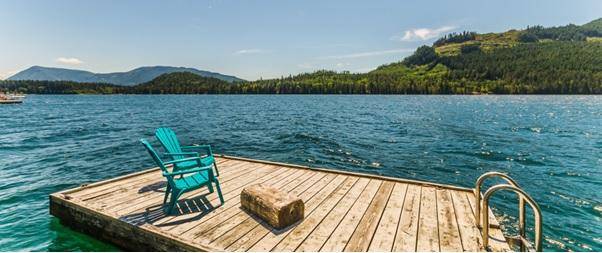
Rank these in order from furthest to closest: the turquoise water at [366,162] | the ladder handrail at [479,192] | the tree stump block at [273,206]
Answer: the turquoise water at [366,162] → the tree stump block at [273,206] → the ladder handrail at [479,192]

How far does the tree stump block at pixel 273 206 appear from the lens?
4367 mm

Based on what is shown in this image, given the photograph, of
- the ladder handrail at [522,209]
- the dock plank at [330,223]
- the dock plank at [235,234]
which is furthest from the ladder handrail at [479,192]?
the dock plank at [235,234]

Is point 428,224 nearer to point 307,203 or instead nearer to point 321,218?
point 321,218

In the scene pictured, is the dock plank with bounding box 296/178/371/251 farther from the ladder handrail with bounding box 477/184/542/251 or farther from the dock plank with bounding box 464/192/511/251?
the dock plank with bounding box 464/192/511/251

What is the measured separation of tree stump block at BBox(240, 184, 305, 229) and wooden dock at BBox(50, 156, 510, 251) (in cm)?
14

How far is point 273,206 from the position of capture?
4.43m

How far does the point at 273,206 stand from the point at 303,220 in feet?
2.18

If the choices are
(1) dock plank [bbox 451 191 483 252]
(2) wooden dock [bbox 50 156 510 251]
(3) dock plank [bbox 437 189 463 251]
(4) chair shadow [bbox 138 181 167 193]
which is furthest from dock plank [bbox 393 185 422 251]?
(4) chair shadow [bbox 138 181 167 193]

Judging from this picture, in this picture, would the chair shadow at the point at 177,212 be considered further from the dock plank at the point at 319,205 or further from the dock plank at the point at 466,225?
the dock plank at the point at 466,225

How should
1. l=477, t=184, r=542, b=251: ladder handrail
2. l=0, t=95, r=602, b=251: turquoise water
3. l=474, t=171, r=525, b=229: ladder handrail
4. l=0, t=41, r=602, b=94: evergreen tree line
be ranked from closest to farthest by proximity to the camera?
l=477, t=184, r=542, b=251: ladder handrail → l=474, t=171, r=525, b=229: ladder handrail → l=0, t=95, r=602, b=251: turquoise water → l=0, t=41, r=602, b=94: evergreen tree line

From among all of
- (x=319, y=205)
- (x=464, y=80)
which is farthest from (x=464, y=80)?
(x=319, y=205)

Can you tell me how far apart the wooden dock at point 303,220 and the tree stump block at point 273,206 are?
14cm

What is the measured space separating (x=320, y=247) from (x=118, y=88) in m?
192

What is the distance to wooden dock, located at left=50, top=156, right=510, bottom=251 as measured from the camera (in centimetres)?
402
